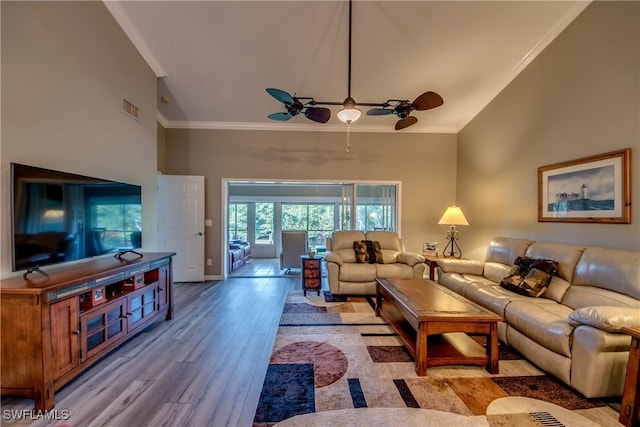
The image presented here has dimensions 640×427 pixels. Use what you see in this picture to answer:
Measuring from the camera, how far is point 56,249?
6.77 feet

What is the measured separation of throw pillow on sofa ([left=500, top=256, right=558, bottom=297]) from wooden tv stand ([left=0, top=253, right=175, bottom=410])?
3.93 meters

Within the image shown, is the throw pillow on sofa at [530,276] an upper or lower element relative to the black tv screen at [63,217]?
lower

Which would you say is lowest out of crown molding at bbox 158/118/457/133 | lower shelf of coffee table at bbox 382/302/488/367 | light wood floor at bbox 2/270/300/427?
light wood floor at bbox 2/270/300/427

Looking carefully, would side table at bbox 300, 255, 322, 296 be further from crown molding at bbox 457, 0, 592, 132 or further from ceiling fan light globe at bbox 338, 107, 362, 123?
crown molding at bbox 457, 0, 592, 132

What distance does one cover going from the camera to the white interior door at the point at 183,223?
4965 mm

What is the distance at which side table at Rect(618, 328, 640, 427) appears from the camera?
5.16 feet

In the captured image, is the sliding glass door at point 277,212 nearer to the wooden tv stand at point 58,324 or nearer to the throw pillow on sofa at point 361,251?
the throw pillow on sofa at point 361,251

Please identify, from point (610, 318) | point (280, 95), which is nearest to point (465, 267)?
point (610, 318)

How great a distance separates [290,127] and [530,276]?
14.6 feet

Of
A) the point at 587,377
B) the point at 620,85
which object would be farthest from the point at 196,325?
the point at 620,85

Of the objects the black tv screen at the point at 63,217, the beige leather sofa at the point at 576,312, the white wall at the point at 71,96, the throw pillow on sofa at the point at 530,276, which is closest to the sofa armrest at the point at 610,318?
the beige leather sofa at the point at 576,312

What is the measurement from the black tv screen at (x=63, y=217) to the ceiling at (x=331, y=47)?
6.71 feet

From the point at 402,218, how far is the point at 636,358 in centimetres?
398

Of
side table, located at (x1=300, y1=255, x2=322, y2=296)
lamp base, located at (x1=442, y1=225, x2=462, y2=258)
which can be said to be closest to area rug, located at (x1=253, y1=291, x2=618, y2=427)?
side table, located at (x1=300, y1=255, x2=322, y2=296)
